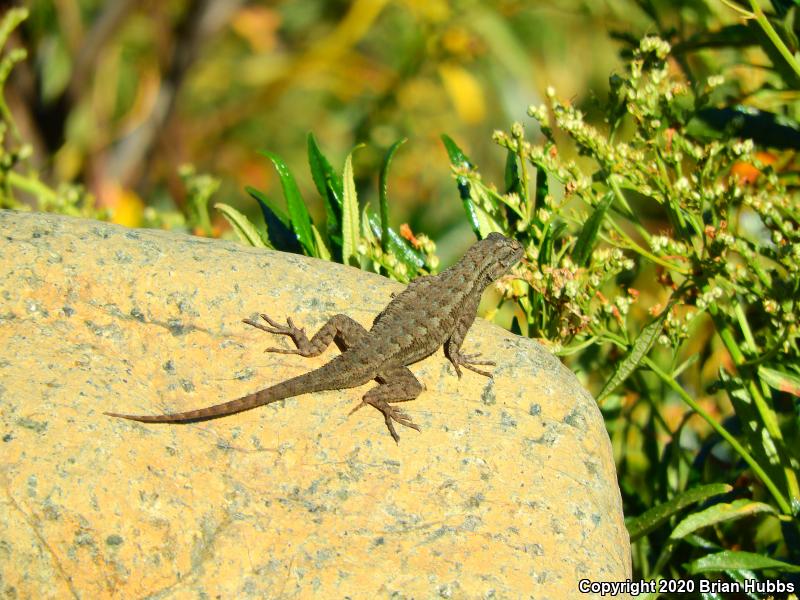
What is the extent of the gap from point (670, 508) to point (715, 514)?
0.18 m

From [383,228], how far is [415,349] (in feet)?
1.96

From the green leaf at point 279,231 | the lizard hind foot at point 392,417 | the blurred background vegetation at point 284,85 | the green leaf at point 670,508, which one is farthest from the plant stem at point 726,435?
the blurred background vegetation at point 284,85

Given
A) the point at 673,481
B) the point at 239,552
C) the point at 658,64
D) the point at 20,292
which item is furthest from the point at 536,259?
the point at 20,292

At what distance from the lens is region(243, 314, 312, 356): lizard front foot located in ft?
13.2

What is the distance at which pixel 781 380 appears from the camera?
4.04 metres

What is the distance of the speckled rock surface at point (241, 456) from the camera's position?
3176mm

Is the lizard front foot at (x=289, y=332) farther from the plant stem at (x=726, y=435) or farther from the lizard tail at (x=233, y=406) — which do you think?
the plant stem at (x=726, y=435)

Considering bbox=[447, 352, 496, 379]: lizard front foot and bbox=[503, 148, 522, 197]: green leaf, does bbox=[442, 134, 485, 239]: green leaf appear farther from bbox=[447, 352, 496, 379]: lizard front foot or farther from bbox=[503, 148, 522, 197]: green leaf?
bbox=[447, 352, 496, 379]: lizard front foot

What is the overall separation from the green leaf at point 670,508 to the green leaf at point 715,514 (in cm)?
6

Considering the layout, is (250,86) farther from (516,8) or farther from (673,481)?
(673,481)

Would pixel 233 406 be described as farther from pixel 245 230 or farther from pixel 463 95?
pixel 463 95

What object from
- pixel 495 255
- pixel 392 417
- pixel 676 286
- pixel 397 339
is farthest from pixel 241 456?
pixel 676 286

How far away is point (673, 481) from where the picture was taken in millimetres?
4719

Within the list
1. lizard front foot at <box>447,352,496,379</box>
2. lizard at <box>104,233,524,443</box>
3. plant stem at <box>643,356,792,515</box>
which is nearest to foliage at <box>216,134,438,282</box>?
lizard at <box>104,233,524,443</box>
